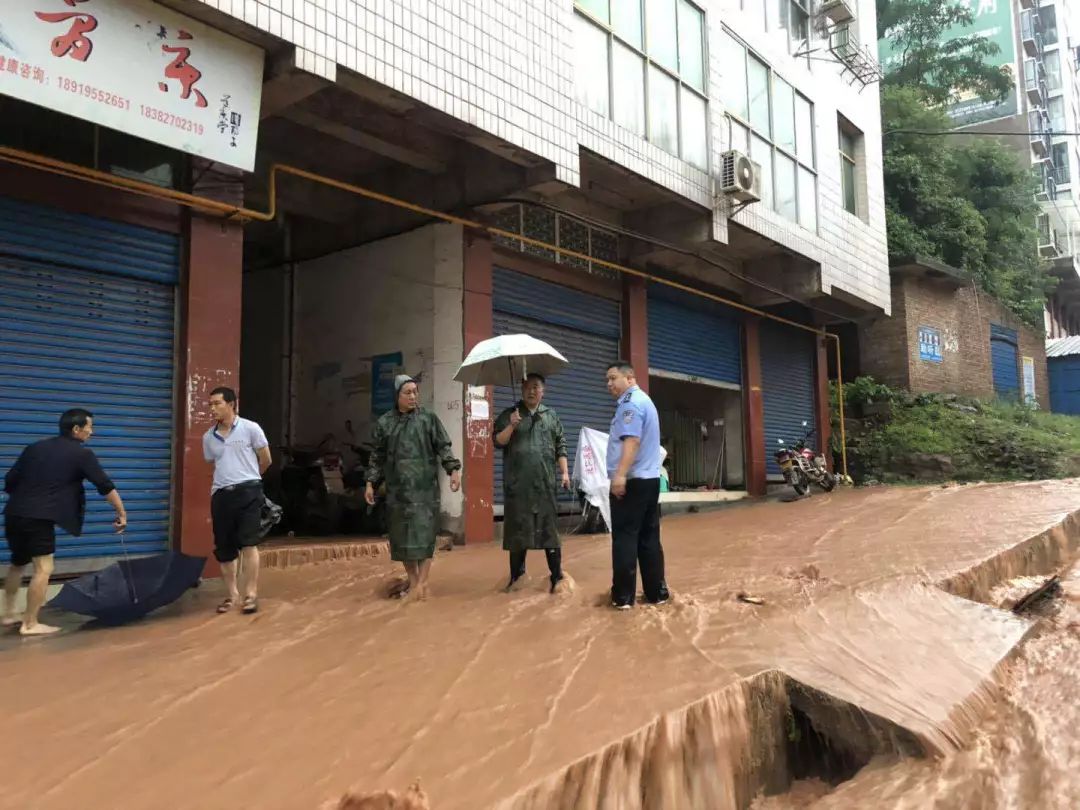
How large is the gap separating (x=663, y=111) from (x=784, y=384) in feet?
24.2

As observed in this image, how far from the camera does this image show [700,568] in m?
6.62

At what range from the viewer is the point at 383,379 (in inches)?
375

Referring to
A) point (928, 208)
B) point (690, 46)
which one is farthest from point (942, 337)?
point (690, 46)

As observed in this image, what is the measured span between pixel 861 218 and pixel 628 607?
43.5 feet

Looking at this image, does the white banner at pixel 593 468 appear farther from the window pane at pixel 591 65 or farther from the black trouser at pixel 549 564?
the window pane at pixel 591 65

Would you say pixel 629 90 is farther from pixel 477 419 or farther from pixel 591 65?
pixel 477 419

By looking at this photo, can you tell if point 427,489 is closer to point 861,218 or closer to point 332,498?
point 332,498

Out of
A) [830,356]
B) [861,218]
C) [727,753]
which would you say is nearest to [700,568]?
[727,753]

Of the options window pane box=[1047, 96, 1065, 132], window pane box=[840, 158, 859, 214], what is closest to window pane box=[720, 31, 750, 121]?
window pane box=[840, 158, 859, 214]

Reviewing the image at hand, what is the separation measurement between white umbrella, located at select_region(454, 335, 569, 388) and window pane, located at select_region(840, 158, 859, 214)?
1167 centimetres

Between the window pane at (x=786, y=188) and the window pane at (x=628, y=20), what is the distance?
3854 millimetres

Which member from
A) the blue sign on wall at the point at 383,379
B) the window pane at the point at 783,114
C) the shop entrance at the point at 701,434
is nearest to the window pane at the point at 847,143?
the window pane at the point at 783,114

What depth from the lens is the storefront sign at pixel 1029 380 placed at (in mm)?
23536

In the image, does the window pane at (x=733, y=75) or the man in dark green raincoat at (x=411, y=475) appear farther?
the window pane at (x=733, y=75)
